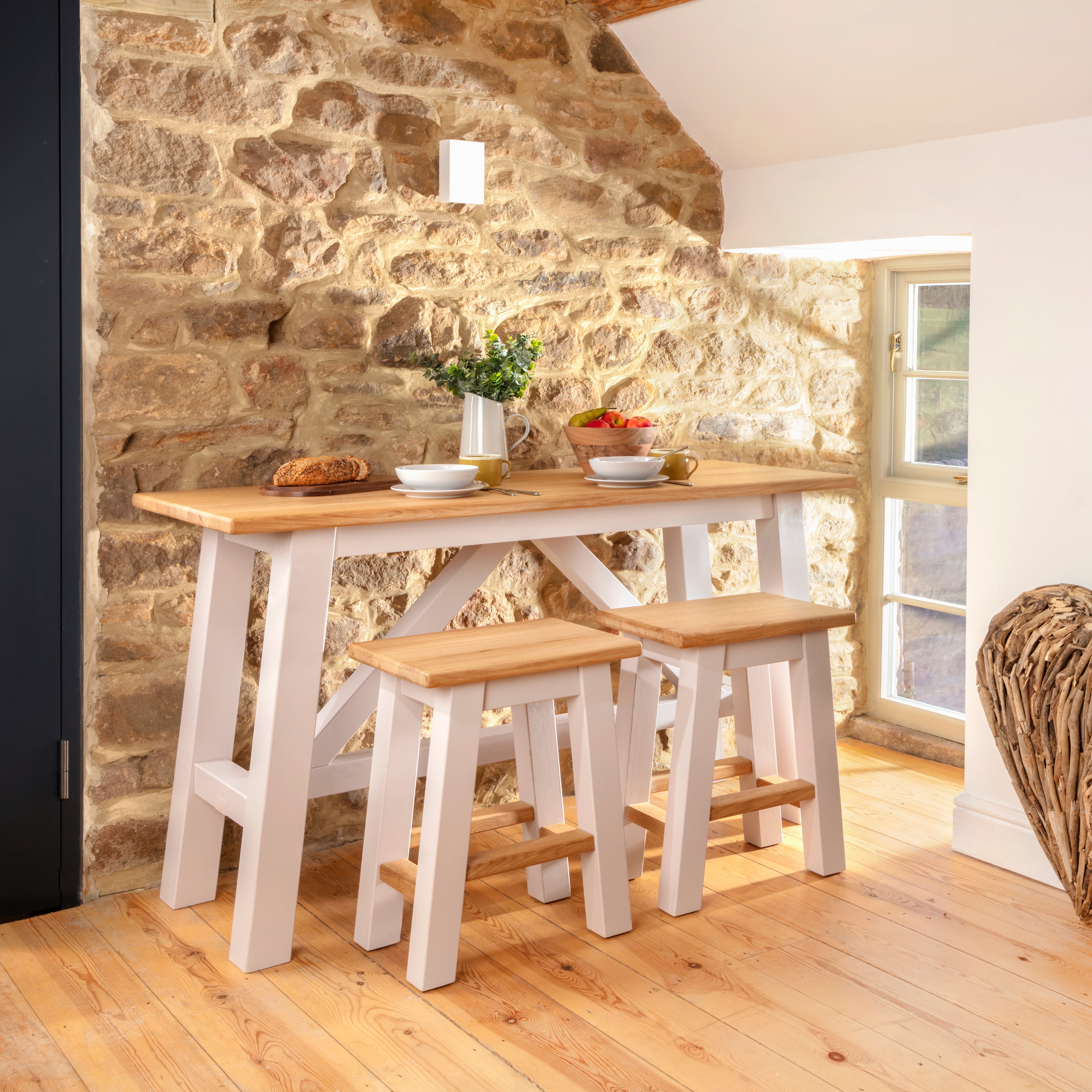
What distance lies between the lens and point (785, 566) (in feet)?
10.1

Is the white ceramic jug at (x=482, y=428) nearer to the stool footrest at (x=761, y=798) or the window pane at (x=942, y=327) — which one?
the stool footrest at (x=761, y=798)

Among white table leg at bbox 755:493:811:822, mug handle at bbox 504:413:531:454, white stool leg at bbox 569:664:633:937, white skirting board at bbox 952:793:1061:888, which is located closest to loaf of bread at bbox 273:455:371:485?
mug handle at bbox 504:413:531:454

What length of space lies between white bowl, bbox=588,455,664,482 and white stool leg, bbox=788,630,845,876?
526mm

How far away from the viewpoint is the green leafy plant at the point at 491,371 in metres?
2.88

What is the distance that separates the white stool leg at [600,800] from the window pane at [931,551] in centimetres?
164

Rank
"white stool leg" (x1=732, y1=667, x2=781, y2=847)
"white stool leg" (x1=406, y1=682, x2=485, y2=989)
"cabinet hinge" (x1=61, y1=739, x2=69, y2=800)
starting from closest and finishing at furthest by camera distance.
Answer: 1. "white stool leg" (x1=406, y1=682, x2=485, y2=989)
2. "cabinet hinge" (x1=61, y1=739, x2=69, y2=800)
3. "white stool leg" (x1=732, y1=667, x2=781, y2=847)

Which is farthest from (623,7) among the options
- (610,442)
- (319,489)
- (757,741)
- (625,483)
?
(757,741)

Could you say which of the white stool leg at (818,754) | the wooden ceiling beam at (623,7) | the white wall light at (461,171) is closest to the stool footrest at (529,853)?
the white stool leg at (818,754)

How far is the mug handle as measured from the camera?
2.97 metres

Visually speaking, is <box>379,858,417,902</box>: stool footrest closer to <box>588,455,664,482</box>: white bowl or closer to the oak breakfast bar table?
the oak breakfast bar table

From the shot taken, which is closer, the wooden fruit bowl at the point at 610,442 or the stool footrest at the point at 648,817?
the stool footrest at the point at 648,817

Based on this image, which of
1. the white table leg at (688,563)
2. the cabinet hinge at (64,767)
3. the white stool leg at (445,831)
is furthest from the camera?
the white table leg at (688,563)

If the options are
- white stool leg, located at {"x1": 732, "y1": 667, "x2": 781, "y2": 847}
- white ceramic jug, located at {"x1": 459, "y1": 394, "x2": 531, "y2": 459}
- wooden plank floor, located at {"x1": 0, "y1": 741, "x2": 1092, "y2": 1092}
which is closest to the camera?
wooden plank floor, located at {"x1": 0, "y1": 741, "x2": 1092, "y2": 1092}

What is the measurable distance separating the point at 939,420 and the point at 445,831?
2199mm
